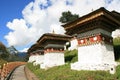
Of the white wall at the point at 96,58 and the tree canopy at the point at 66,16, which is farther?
the tree canopy at the point at 66,16

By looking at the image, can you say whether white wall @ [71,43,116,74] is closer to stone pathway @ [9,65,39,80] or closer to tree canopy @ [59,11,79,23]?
stone pathway @ [9,65,39,80]

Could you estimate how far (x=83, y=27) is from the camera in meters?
18.6

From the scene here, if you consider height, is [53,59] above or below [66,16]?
below

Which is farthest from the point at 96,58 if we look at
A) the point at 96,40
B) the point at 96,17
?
the point at 96,17

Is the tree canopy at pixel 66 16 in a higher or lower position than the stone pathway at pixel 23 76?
higher

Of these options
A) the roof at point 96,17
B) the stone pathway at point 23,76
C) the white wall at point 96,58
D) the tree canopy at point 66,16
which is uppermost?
the tree canopy at point 66,16

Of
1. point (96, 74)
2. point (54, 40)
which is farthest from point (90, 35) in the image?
point (54, 40)

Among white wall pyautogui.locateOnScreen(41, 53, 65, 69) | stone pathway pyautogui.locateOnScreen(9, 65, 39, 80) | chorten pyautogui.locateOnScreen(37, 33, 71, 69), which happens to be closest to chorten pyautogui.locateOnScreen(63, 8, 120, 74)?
stone pathway pyautogui.locateOnScreen(9, 65, 39, 80)

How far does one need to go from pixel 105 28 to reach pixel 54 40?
975 cm

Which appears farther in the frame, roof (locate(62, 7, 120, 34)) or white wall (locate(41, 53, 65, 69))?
white wall (locate(41, 53, 65, 69))

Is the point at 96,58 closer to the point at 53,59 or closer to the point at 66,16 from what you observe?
the point at 53,59

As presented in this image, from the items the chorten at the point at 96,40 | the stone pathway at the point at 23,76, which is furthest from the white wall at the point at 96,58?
the stone pathway at the point at 23,76

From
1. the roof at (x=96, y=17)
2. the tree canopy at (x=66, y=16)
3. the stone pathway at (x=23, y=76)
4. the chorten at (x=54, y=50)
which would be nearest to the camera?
the roof at (x=96, y=17)

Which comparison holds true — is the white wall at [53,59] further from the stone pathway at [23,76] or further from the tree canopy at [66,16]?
the tree canopy at [66,16]
